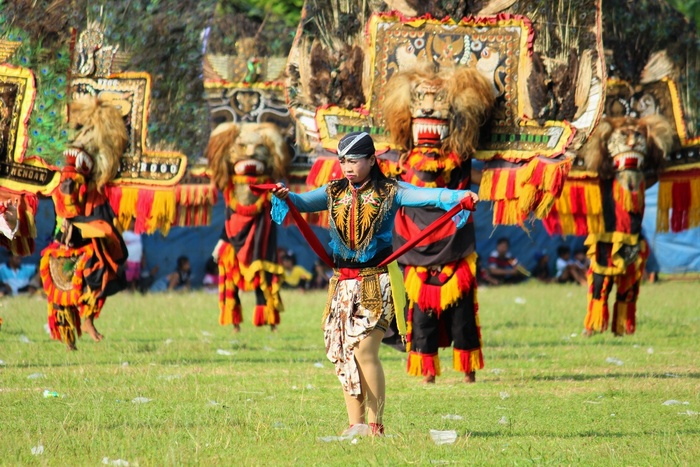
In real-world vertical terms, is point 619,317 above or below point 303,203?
below

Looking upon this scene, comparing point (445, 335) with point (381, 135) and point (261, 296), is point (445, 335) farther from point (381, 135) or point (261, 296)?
point (261, 296)

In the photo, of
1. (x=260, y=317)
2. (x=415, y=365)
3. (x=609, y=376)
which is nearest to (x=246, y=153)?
(x=260, y=317)

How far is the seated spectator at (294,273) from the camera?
688 inches

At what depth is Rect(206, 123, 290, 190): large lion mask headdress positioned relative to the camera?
1120cm

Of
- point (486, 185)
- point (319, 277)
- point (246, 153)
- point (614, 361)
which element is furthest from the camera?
point (319, 277)

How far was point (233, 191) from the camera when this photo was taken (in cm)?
1139

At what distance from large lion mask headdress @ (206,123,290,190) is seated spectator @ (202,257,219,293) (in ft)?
20.7

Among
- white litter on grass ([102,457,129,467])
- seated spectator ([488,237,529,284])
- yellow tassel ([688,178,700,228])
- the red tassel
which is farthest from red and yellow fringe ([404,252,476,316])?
seated spectator ([488,237,529,284])

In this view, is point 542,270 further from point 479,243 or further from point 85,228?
point 85,228

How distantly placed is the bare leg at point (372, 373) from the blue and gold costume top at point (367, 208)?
40 centimetres

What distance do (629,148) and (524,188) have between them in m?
3.02

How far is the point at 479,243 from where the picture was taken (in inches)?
733

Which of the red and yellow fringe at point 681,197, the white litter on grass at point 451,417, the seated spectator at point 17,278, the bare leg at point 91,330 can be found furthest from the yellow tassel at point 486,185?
the seated spectator at point 17,278

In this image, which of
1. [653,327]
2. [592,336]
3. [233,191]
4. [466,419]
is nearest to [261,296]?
[233,191]
